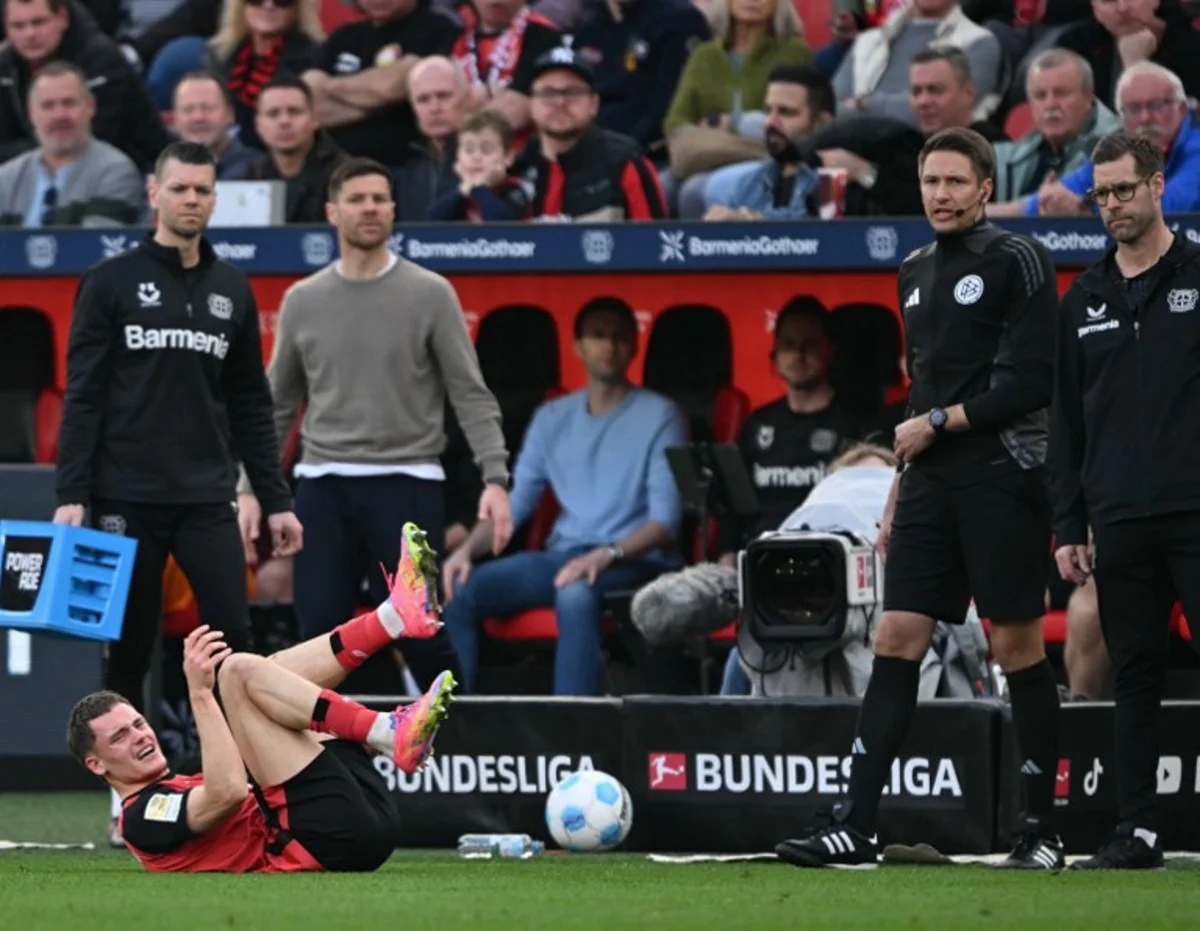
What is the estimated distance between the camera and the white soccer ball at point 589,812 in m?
8.45

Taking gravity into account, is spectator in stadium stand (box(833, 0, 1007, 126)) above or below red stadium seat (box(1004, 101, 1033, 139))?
above

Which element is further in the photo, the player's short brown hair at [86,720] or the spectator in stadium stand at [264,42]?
the spectator in stadium stand at [264,42]

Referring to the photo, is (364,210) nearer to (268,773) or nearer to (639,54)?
(268,773)

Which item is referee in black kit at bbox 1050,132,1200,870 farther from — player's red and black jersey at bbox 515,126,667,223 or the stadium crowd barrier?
player's red and black jersey at bbox 515,126,667,223

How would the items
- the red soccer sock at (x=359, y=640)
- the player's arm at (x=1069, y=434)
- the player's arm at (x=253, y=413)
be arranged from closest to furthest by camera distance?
the player's arm at (x=1069, y=434), the red soccer sock at (x=359, y=640), the player's arm at (x=253, y=413)

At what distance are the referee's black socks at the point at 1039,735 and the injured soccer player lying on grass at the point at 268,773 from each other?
5.31ft

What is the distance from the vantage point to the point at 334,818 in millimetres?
7188

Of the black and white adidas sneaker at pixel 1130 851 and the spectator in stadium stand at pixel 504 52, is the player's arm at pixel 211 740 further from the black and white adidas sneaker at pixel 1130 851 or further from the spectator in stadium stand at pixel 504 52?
the spectator in stadium stand at pixel 504 52

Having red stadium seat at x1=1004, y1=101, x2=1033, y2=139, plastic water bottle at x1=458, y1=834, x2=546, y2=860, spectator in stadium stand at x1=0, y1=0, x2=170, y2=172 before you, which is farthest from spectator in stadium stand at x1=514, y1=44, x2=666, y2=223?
plastic water bottle at x1=458, y1=834, x2=546, y2=860

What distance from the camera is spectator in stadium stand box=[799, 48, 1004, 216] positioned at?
10953 mm

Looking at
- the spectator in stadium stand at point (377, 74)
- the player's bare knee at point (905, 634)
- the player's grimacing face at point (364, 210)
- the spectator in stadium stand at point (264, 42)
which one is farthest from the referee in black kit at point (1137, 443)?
the spectator in stadium stand at point (264, 42)

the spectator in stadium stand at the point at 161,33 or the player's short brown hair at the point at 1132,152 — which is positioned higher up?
the spectator in stadium stand at the point at 161,33

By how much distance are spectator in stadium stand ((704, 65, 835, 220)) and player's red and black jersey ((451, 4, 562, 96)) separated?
139cm

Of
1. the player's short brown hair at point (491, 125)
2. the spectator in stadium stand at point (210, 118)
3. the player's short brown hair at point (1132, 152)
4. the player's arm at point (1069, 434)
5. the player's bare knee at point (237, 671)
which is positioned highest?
the spectator in stadium stand at point (210, 118)
